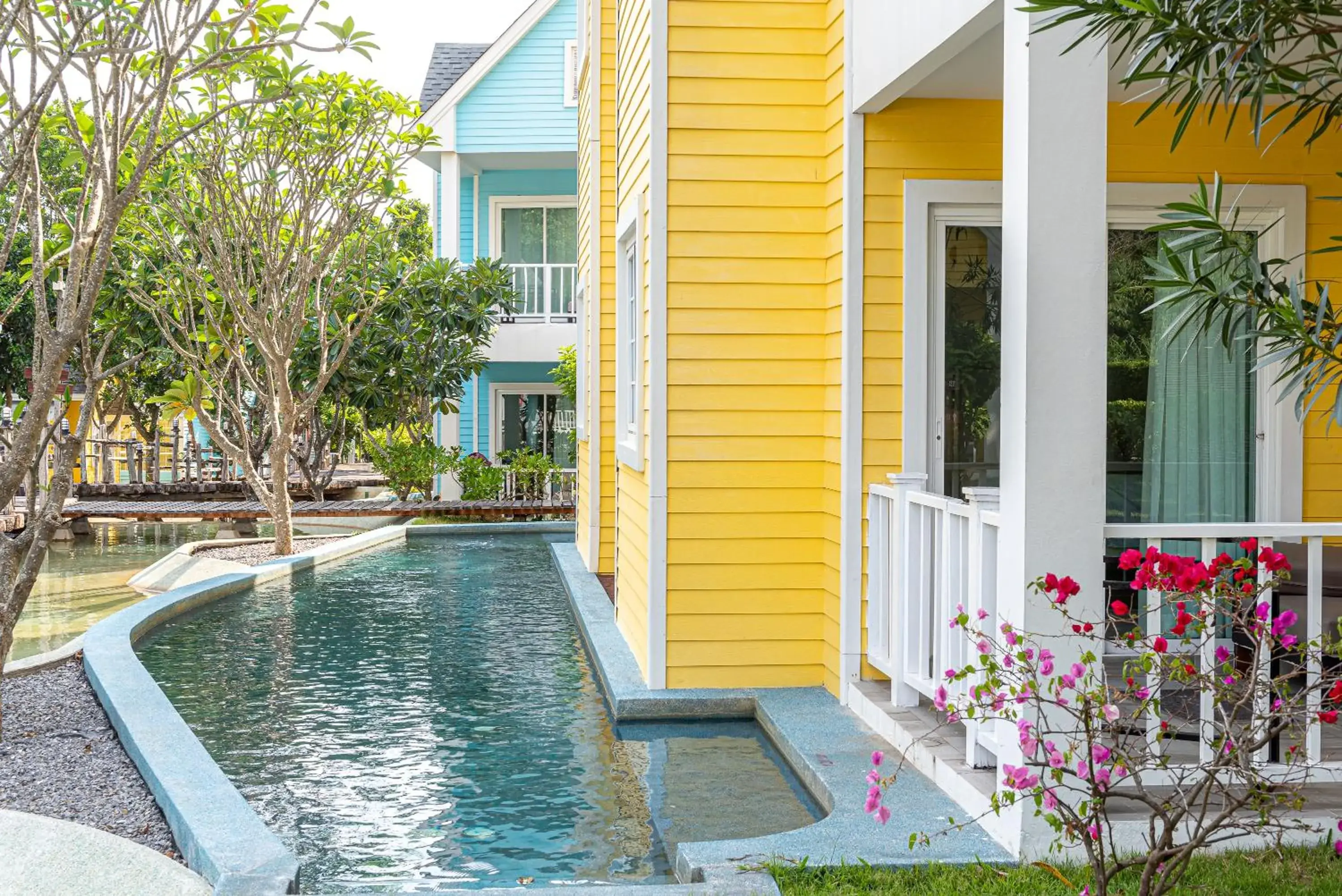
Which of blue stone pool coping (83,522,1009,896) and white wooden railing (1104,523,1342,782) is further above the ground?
white wooden railing (1104,523,1342,782)

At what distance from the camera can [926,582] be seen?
5.41m

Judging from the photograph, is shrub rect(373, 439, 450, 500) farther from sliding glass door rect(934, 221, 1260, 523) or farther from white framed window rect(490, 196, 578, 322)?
sliding glass door rect(934, 221, 1260, 523)

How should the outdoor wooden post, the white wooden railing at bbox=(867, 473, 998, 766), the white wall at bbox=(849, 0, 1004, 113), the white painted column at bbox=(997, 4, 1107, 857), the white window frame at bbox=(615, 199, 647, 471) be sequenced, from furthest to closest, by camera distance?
the outdoor wooden post < the white window frame at bbox=(615, 199, 647, 471) < the white wooden railing at bbox=(867, 473, 998, 766) < the white wall at bbox=(849, 0, 1004, 113) < the white painted column at bbox=(997, 4, 1107, 857)

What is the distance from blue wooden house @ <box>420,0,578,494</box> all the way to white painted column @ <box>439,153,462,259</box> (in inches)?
0.8

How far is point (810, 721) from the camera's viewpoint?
5984 millimetres

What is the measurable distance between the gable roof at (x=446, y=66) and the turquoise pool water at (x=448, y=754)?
14.2 meters

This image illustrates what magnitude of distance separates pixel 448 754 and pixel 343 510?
1403cm

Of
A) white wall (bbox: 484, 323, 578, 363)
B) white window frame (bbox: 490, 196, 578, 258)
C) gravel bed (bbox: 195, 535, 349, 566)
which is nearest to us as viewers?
gravel bed (bbox: 195, 535, 349, 566)

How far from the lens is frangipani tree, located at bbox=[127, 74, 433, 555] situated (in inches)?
521

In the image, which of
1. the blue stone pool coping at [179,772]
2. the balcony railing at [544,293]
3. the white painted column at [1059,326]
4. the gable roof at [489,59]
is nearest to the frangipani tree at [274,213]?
the blue stone pool coping at [179,772]

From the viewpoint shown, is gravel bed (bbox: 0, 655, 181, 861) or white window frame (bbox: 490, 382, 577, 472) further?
white window frame (bbox: 490, 382, 577, 472)

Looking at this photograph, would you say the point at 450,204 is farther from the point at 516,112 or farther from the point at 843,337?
the point at 843,337

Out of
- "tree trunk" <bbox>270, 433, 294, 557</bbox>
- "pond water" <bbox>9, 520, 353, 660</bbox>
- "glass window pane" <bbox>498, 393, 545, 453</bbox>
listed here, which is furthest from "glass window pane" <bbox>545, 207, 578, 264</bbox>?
"tree trunk" <bbox>270, 433, 294, 557</bbox>

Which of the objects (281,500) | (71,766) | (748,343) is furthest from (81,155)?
(281,500)
